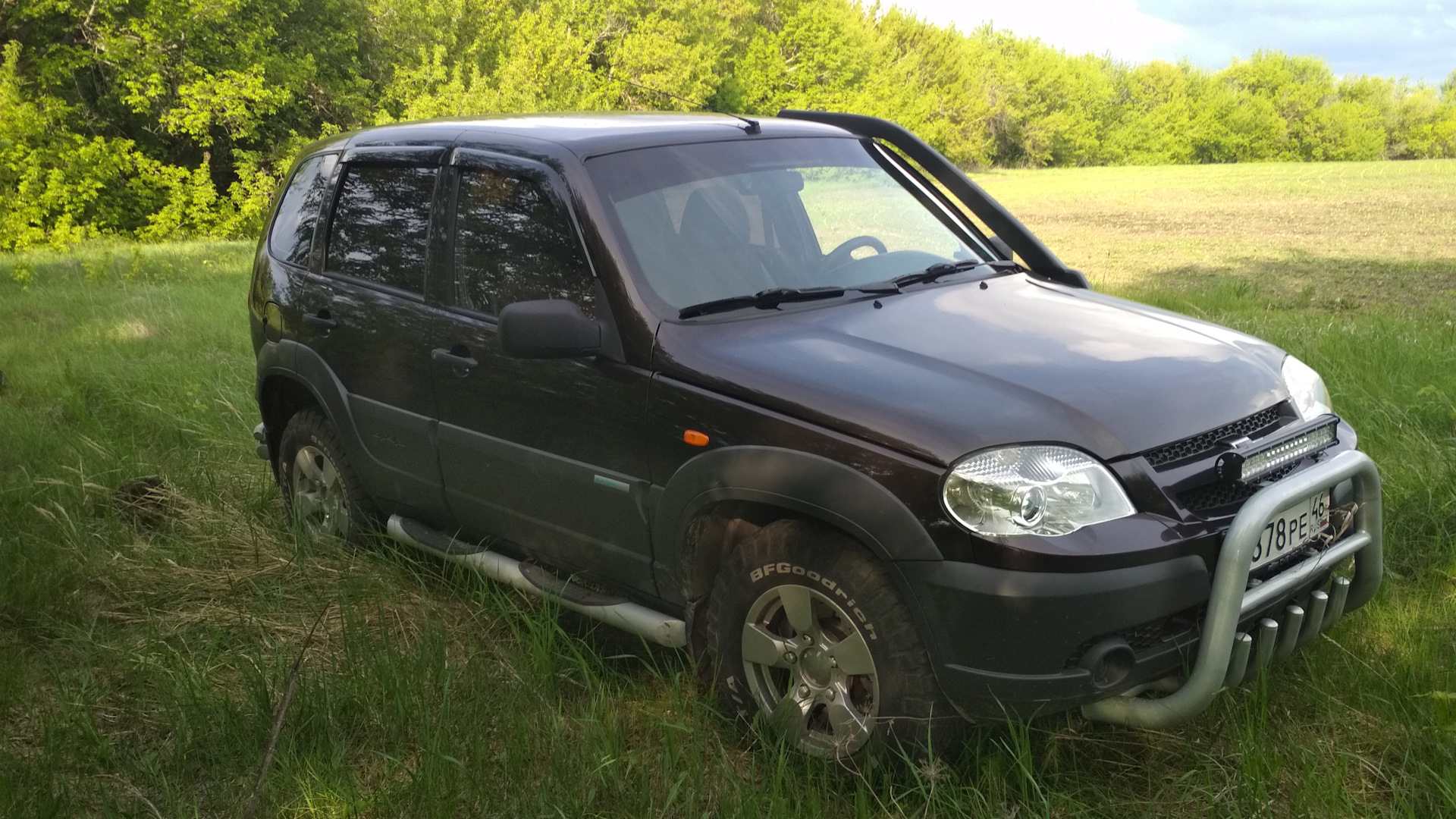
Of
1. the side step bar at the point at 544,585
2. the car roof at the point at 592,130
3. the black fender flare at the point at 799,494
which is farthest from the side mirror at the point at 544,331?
the side step bar at the point at 544,585

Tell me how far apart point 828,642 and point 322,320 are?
2.66 metres

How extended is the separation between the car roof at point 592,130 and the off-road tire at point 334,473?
1186mm

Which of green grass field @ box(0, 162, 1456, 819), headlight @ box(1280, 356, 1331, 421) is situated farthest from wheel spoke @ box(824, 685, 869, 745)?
headlight @ box(1280, 356, 1331, 421)

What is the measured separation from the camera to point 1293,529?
3033mm

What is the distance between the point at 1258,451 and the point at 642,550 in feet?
5.62

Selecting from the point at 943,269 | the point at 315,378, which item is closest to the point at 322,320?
the point at 315,378

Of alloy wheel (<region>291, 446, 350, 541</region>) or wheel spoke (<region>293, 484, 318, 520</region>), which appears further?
wheel spoke (<region>293, 484, 318, 520</region>)

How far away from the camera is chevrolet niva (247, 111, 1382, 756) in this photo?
2748 mm

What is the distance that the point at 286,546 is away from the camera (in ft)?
16.5

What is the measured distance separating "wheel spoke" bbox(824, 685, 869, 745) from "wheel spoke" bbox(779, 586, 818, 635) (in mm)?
168

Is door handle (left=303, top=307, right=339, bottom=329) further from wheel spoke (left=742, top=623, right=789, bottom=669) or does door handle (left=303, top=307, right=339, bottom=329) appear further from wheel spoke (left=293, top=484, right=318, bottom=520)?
wheel spoke (left=742, top=623, right=789, bottom=669)

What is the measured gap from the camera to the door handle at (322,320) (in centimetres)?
463

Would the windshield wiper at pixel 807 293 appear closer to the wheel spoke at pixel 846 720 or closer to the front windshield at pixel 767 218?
the front windshield at pixel 767 218

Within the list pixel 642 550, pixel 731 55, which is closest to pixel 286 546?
pixel 642 550
